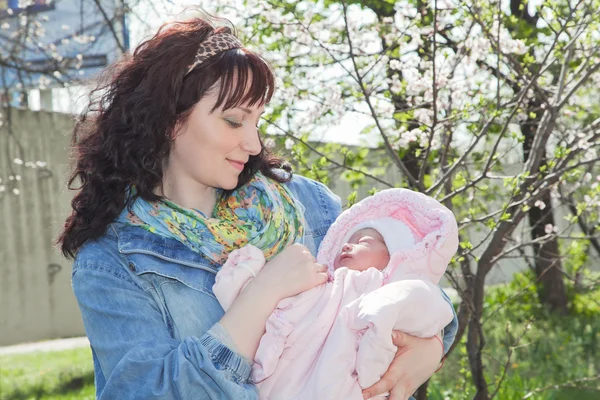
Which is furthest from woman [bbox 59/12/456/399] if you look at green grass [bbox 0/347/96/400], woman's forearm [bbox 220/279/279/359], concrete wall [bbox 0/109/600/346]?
concrete wall [bbox 0/109/600/346]

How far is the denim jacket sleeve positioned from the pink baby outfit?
9cm

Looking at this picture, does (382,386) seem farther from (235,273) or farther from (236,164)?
(236,164)

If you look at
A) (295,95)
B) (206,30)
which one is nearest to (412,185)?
(295,95)

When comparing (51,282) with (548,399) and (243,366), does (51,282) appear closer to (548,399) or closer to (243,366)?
(548,399)

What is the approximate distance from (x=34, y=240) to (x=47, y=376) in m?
2.33

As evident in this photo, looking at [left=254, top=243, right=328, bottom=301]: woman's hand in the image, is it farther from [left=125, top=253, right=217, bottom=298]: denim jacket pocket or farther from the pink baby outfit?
[left=125, top=253, right=217, bottom=298]: denim jacket pocket

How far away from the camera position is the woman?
1839 millimetres

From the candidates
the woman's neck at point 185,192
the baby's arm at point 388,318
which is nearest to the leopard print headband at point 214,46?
the woman's neck at point 185,192

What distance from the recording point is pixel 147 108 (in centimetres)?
214

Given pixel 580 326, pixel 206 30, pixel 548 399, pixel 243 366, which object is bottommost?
pixel 580 326

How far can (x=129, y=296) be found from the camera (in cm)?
192

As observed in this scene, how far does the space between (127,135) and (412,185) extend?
5.37 ft

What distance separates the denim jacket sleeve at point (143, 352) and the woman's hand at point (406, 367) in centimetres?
32

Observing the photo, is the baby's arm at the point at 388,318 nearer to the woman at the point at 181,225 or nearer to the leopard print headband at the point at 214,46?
the woman at the point at 181,225
